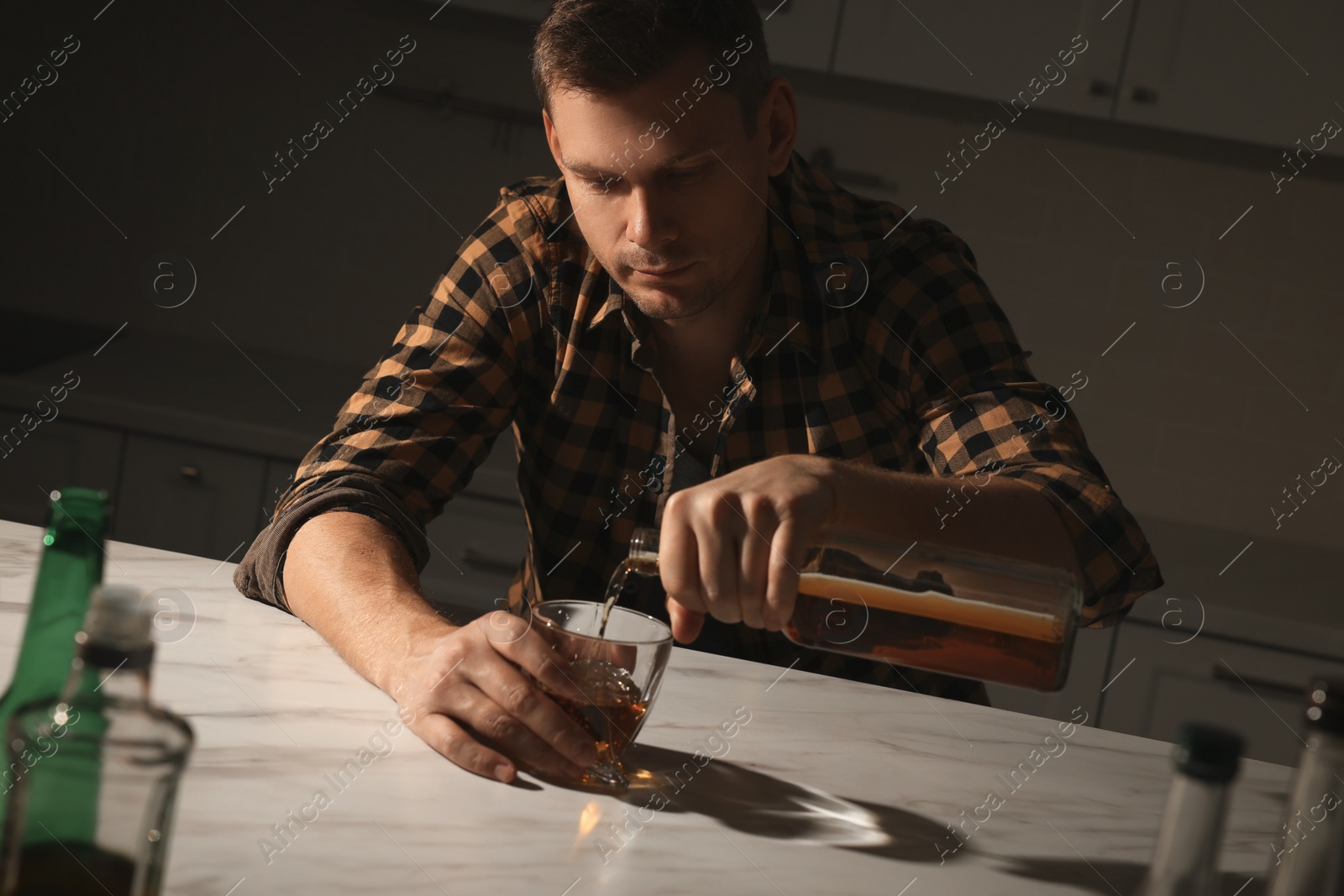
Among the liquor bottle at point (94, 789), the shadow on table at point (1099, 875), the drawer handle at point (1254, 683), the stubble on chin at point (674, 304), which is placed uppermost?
the drawer handle at point (1254, 683)

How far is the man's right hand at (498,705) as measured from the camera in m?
0.81

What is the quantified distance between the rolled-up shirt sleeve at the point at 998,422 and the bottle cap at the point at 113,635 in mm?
848

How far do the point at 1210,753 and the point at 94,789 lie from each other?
0.42 m

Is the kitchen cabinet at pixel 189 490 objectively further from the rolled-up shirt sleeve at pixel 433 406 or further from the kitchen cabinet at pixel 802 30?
the kitchen cabinet at pixel 802 30

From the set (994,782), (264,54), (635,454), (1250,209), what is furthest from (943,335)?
(264,54)

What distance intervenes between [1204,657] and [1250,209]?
1.08m

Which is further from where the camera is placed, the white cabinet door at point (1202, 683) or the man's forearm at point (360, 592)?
the white cabinet door at point (1202, 683)

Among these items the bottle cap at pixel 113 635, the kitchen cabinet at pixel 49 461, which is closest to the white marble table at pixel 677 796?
the bottle cap at pixel 113 635

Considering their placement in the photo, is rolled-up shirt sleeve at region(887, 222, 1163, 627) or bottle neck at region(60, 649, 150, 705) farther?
rolled-up shirt sleeve at region(887, 222, 1163, 627)

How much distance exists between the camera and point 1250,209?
8.40ft

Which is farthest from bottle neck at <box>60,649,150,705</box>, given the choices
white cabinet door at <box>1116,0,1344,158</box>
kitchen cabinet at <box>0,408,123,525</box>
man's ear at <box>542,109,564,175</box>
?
white cabinet door at <box>1116,0,1344,158</box>

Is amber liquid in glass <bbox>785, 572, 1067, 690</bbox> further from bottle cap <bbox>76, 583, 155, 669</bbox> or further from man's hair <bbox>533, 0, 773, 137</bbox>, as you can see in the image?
man's hair <bbox>533, 0, 773, 137</bbox>

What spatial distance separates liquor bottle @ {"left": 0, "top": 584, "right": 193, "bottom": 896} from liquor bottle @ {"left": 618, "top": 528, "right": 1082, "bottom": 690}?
0.48 m

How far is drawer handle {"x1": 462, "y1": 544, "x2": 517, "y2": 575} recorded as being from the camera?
2178 mm
